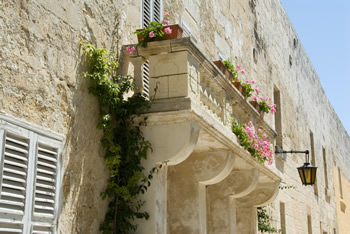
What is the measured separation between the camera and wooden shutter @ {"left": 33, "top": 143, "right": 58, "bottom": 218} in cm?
433

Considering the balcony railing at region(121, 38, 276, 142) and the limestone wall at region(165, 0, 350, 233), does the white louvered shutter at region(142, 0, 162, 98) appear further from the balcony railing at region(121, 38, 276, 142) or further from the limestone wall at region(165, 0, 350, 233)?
the balcony railing at region(121, 38, 276, 142)

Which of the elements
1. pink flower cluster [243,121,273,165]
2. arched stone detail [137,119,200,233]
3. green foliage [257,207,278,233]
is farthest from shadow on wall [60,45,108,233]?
green foliage [257,207,278,233]

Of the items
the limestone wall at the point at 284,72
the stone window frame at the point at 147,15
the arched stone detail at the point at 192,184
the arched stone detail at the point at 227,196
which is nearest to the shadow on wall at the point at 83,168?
the stone window frame at the point at 147,15

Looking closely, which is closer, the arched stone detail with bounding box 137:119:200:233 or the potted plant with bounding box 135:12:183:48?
the arched stone detail with bounding box 137:119:200:233

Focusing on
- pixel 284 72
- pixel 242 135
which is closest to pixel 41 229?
pixel 242 135

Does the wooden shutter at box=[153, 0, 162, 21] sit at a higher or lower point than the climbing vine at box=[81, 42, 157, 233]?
higher

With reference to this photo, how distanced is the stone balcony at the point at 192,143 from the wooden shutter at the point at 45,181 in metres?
1.17

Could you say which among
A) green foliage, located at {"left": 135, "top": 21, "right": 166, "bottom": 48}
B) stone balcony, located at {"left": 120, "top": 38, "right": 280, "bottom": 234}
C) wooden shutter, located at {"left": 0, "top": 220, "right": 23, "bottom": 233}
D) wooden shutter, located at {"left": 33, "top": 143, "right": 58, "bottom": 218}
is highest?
green foliage, located at {"left": 135, "top": 21, "right": 166, "bottom": 48}

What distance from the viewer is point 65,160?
4.79 meters

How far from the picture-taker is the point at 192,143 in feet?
17.9

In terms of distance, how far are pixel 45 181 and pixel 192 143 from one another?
63.7 inches

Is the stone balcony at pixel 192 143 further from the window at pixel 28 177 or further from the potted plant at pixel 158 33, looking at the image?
the window at pixel 28 177

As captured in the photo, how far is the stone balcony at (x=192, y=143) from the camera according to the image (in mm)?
5438

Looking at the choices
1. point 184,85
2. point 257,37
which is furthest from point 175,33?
point 257,37
